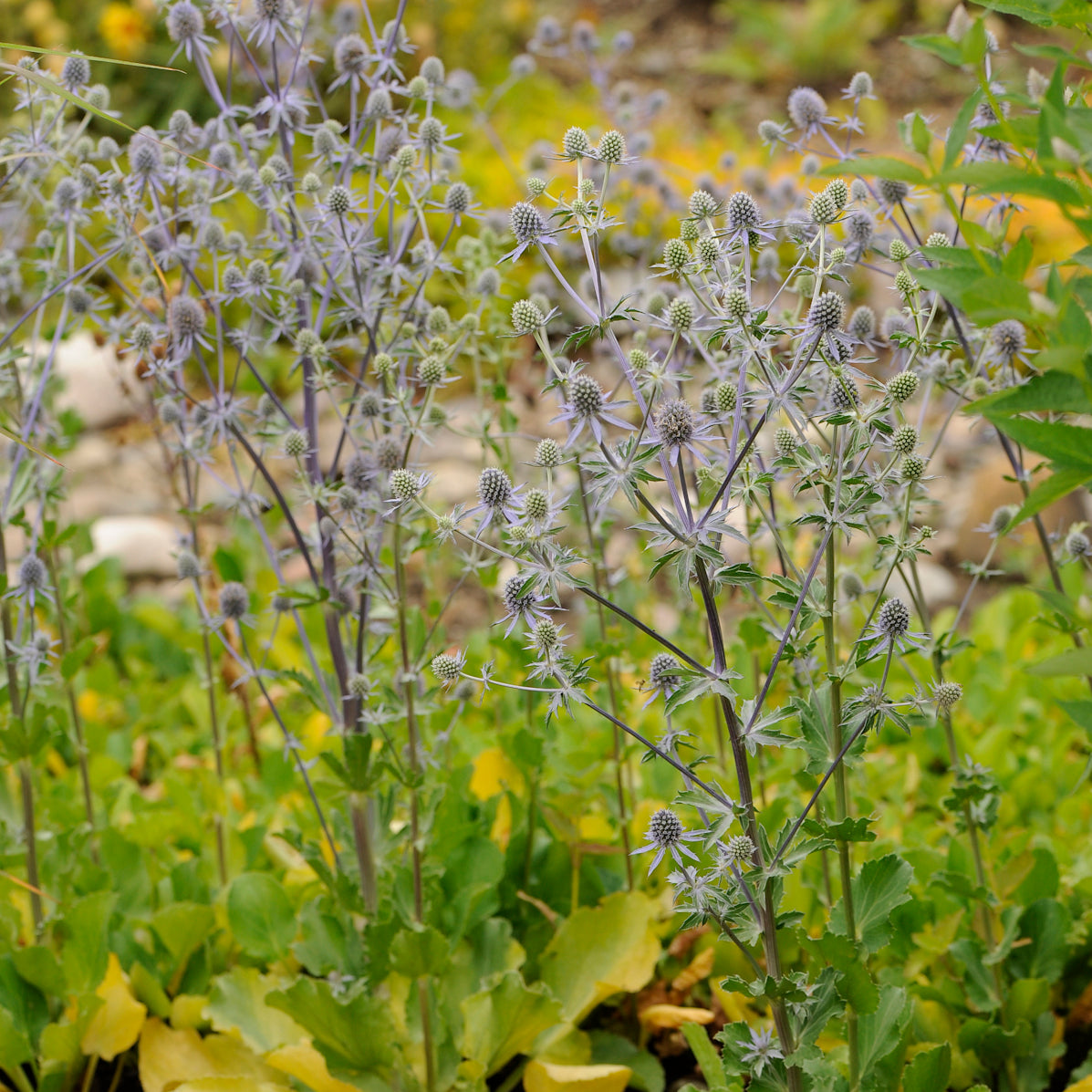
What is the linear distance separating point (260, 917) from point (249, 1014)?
21cm

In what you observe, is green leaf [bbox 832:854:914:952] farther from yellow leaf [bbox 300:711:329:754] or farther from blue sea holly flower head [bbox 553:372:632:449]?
yellow leaf [bbox 300:711:329:754]

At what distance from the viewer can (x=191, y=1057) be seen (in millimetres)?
2561

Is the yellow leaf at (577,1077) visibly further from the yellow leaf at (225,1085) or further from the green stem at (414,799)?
the yellow leaf at (225,1085)

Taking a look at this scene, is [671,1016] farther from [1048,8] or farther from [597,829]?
[1048,8]

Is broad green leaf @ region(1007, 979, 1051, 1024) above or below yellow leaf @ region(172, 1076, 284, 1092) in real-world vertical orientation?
above

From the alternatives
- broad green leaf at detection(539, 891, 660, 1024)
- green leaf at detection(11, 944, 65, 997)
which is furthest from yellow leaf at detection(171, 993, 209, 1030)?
broad green leaf at detection(539, 891, 660, 1024)

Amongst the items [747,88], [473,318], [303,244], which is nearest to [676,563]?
[473,318]

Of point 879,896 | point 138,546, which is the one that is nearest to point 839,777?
point 879,896

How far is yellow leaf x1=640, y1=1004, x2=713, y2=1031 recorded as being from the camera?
2502 mm

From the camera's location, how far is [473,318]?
2.29m

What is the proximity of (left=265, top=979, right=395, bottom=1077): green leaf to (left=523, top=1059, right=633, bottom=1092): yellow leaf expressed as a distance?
30cm

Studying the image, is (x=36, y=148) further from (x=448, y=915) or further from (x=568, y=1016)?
(x=568, y=1016)

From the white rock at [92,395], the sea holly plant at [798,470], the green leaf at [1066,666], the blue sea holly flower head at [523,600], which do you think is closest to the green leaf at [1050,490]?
the sea holly plant at [798,470]

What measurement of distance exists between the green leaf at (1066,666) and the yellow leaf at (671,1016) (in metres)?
1.60
